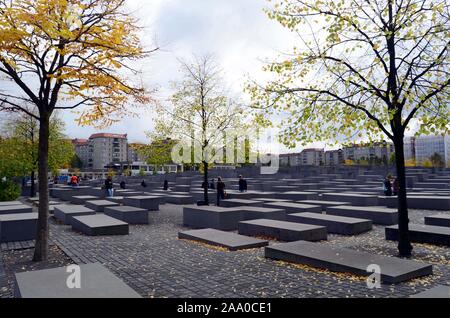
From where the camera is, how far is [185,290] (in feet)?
21.3

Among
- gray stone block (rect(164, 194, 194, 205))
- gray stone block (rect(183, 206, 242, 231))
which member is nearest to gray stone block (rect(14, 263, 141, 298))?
gray stone block (rect(183, 206, 242, 231))

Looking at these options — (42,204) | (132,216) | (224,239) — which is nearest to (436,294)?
(224,239)

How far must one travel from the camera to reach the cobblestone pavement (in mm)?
6449

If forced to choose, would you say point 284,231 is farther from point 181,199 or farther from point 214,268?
point 181,199

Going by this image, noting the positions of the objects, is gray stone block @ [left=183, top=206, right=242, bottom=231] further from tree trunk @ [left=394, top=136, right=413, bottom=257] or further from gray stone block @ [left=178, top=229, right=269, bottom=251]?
tree trunk @ [left=394, top=136, right=413, bottom=257]

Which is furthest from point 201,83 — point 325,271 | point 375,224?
point 325,271

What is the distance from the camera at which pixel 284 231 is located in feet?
38.4

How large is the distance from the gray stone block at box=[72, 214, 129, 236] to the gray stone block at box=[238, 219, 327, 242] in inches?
176

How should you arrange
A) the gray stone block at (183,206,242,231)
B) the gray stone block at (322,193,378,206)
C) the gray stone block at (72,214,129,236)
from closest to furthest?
the gray stone block at (72,214,129,236) < the gray stone block at (183,206,242,231) < the gray stone block at (322,193,378,206)

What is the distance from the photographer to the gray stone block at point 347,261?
23.0 feet

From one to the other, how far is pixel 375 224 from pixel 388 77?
26.2 ft

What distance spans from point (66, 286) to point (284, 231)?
25.0 feet

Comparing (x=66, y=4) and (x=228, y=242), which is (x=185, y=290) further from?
(x=66, y=4)

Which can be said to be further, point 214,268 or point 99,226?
point 99,226
